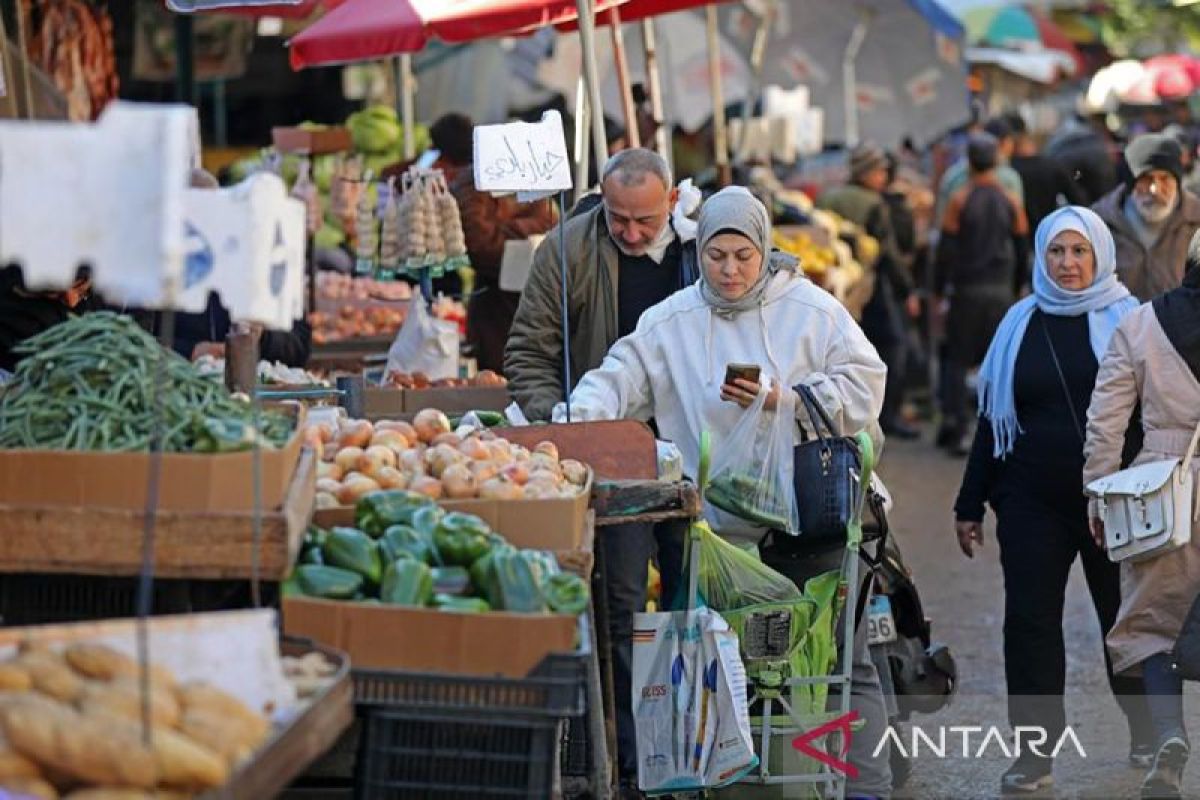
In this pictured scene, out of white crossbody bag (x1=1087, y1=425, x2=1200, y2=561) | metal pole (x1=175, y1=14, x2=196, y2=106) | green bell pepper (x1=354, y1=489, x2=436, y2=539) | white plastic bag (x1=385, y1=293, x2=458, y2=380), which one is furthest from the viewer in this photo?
metal pole (x1=175, y1=14, x2=196, y2=106)

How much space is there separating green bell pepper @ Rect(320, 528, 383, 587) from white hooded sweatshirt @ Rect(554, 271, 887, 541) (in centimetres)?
199

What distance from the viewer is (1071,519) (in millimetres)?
7500

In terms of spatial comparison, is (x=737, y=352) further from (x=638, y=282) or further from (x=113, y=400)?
(x=113, y=400)

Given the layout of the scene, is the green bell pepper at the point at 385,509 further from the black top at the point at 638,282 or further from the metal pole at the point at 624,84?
the metal pole at the point at 624,84

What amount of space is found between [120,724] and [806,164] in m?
18.8

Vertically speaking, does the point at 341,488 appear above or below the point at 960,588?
above

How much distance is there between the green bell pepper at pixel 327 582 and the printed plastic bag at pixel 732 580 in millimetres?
1695

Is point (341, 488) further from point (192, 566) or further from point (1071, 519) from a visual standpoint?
point (1071, 519)

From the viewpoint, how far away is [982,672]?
9289 millimetres

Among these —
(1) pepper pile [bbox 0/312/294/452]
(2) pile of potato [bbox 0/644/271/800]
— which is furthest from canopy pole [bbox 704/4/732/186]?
(2) pile of potato [bbox 0/644/271/800]

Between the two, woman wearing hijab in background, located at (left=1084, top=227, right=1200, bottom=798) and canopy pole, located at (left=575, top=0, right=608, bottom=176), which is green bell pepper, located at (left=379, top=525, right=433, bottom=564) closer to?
woman wearing hijab in background, located at (left=1084, top=227, right=1200, bottom=798)

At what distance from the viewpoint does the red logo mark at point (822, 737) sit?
646 centimetres

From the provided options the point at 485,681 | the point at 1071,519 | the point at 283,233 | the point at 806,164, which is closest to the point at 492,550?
the point at 485,681

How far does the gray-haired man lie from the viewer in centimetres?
742
